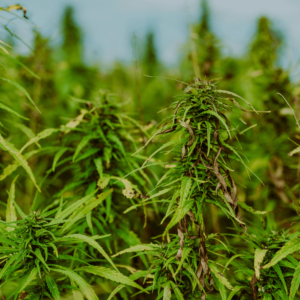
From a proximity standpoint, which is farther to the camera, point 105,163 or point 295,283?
point 105,163

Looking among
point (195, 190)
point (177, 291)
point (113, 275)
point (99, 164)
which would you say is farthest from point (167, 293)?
point (99, 164)

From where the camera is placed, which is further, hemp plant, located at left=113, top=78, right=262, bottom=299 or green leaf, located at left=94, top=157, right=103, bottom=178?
green leaf, located at left=94, top=157, right=103, bottom=178

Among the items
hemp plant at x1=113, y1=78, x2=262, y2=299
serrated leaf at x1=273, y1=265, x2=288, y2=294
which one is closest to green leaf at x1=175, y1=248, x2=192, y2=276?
hemp plant at x1=113, y1=78, x2=262, y2=299

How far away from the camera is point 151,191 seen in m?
0.67

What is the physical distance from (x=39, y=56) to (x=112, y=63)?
1.25m

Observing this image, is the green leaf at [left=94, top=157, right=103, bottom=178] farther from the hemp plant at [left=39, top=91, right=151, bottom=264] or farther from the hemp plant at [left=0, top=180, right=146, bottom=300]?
the hemp plant at [left=0, top=180, right=146, bottom=300]

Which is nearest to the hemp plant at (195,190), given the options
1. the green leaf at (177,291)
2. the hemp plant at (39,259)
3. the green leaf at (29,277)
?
the green leaf at (177,291)

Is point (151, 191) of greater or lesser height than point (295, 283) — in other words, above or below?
above

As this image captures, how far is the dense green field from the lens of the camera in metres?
0.62

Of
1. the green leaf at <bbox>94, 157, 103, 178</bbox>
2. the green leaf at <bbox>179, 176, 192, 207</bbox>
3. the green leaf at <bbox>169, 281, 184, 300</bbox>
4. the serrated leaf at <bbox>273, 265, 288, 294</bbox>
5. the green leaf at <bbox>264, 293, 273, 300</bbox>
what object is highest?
the green leaf at <bbox>179, 176, 192, 207</bbox>

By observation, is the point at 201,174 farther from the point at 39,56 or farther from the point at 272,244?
the point at 39,56

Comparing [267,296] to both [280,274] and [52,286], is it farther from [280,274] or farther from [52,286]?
[52,286]

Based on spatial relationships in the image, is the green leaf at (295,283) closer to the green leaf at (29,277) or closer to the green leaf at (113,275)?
the green leaf at (113,275)

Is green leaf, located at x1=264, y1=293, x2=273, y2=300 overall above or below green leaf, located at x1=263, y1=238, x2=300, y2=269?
below
